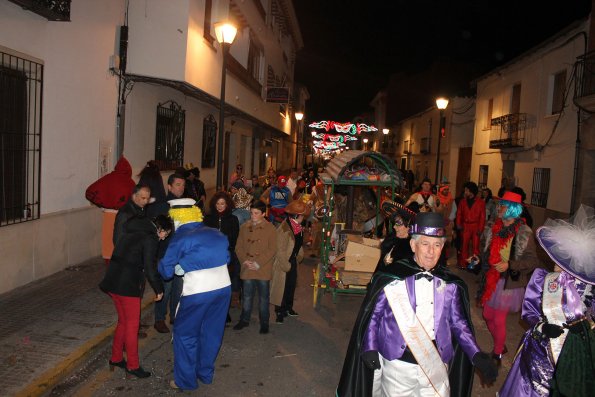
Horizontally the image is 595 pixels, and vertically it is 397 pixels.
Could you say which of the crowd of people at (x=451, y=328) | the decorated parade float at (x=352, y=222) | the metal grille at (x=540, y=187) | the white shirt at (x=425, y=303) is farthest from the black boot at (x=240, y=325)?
the metal grille at (x=540, y=187)

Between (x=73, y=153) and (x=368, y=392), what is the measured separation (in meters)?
7.34

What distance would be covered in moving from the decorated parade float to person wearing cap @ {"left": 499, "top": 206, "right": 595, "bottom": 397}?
366cm

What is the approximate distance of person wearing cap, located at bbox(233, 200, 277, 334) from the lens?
637 cm

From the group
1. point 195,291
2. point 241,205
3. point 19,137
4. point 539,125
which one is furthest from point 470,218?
point 539,125

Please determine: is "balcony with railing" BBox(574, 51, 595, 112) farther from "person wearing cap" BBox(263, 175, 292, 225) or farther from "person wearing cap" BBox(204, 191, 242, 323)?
"person wearing cap" BBox(204, 191, 242, 323)

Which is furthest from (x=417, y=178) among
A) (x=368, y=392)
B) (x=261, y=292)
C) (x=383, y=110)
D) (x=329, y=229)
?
(x=368, y=392)

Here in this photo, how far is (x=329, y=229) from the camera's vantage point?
346 inches

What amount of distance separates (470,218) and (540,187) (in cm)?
792

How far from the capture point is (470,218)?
1070 centimetres

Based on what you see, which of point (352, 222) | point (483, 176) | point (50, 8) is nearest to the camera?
point (50, 8)

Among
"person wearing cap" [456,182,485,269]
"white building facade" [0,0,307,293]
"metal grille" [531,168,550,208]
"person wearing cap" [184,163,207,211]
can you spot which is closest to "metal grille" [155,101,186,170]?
"white building facade" [0,0,307,293]

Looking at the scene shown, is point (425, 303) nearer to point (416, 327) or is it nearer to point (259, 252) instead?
point (416, 327)

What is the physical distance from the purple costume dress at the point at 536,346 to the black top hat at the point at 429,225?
1097 mm

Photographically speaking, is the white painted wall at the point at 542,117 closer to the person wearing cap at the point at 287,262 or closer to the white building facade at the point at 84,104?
the white building facade at the point at 84,104
